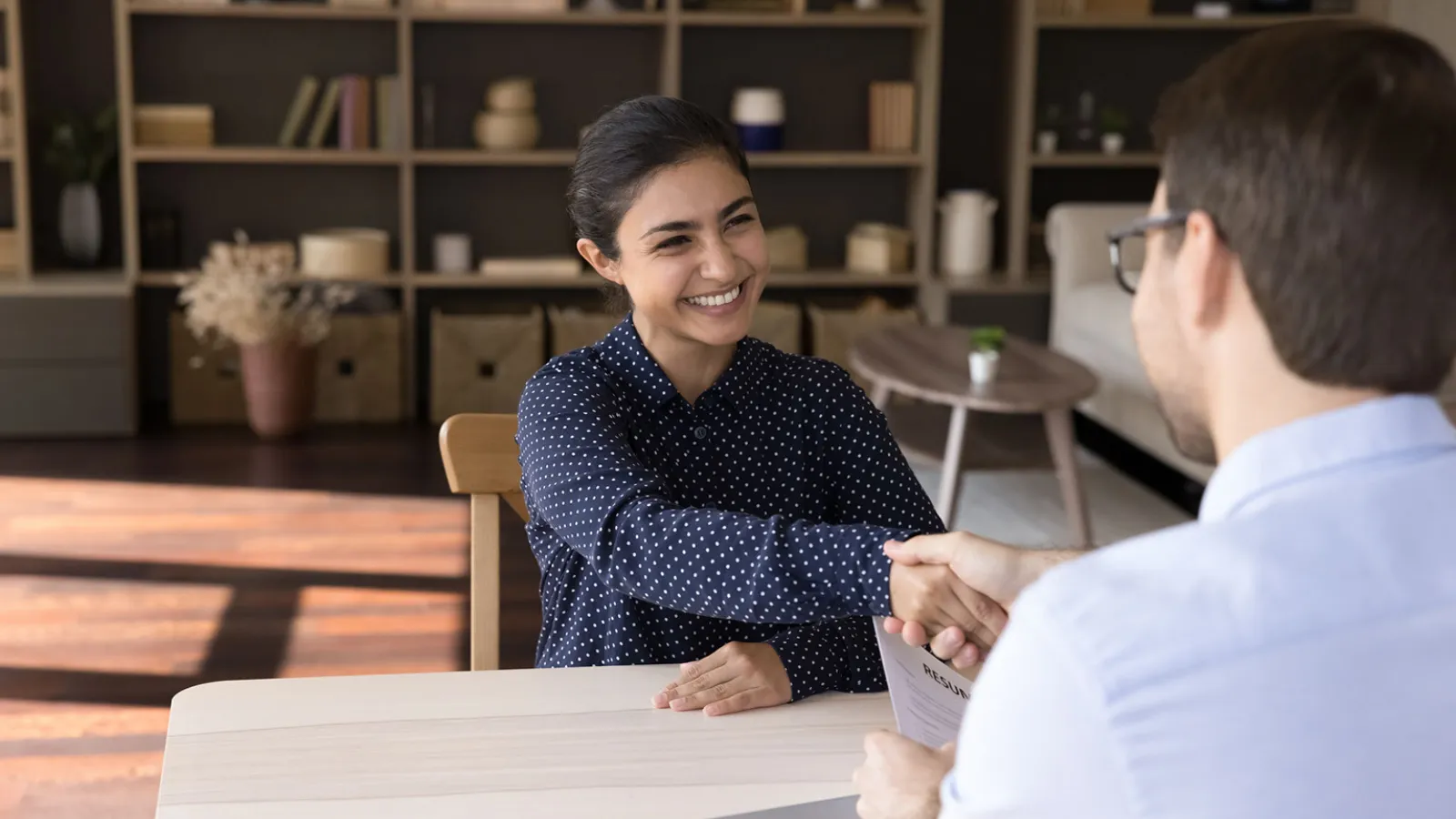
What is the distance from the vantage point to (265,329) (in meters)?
4.84

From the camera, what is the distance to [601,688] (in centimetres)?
133

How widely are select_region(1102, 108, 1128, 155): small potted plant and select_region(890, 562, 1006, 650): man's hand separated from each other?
14.7 ft

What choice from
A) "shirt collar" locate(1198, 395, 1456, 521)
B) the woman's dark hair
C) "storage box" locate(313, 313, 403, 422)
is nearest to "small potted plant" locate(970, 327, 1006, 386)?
"storage box" locate(313, 313, 403, 422)

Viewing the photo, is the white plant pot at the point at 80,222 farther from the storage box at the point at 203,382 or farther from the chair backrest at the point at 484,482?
the chair backrest at the point at 484,482

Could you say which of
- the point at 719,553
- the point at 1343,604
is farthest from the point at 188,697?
the point at 1343,604

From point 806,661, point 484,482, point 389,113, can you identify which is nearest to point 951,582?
point 806,661

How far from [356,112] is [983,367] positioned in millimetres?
2408

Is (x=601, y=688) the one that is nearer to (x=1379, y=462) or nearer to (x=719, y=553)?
(x=719, y=553)

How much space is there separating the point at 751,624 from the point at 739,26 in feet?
14.0

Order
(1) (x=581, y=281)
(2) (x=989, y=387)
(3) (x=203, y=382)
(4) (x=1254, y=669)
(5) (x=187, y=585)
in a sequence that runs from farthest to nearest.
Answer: (1) (x=581, y=281)
(3) (x=203, y=382)
(2) (x=989, y=387)
(5) (x=187, y=585)
(4) (x=1254, y=669)

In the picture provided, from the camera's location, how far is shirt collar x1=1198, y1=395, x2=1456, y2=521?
31.5 inches

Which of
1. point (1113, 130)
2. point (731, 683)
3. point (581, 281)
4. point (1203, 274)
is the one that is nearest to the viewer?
point (1203, 274)

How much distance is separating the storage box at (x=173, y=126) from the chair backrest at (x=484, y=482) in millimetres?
3825

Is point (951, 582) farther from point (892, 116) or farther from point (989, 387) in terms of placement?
point (892, 116)
